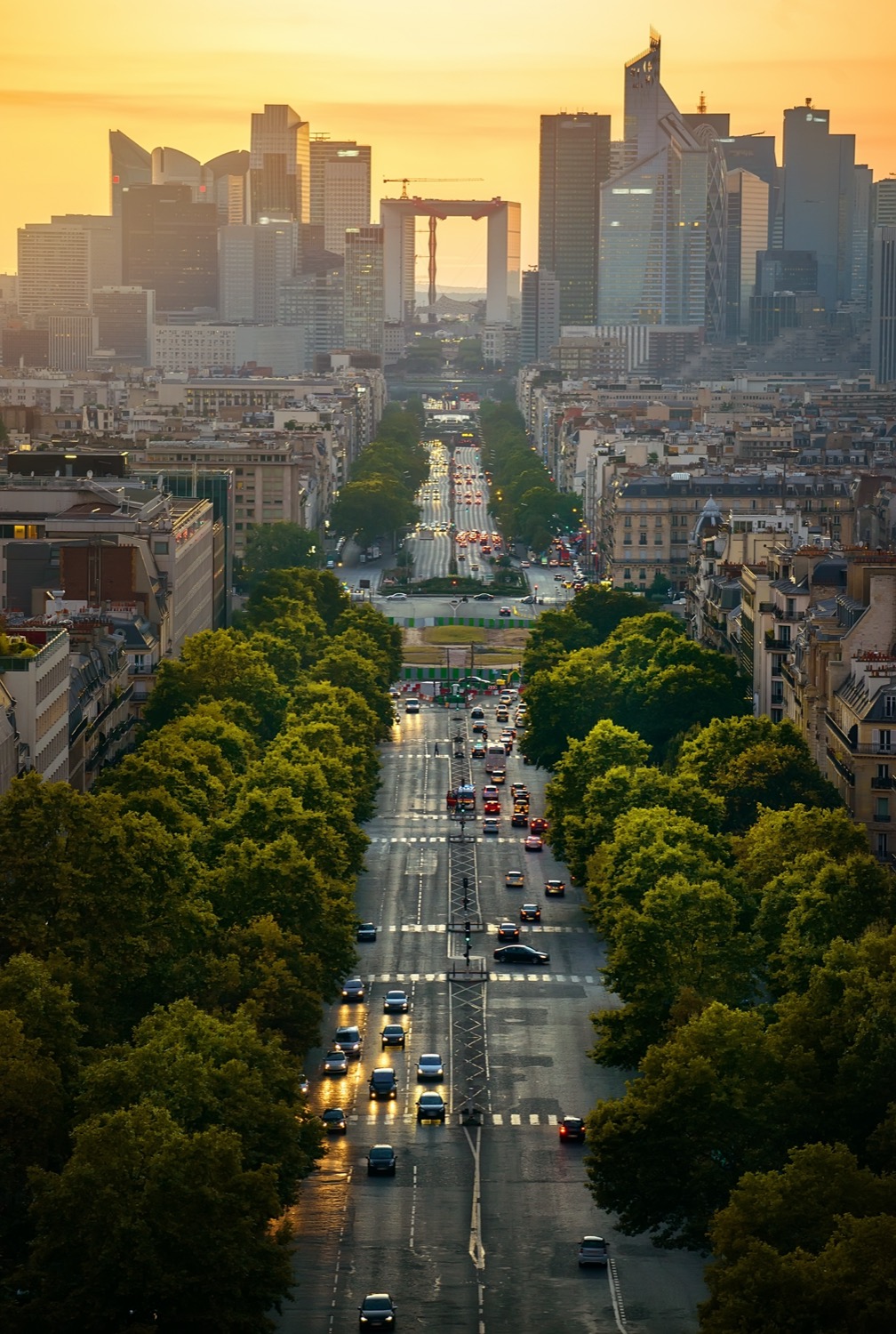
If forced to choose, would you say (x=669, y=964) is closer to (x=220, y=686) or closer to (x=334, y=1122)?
(x=334, y=1122)

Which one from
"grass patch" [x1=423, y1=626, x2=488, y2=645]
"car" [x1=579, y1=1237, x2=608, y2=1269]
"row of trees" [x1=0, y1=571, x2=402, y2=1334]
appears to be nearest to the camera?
"row of trees" [x1=0, y1=571, x2=402, y2=1334]

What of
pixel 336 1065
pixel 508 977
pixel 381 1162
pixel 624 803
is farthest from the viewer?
pixel 624 803

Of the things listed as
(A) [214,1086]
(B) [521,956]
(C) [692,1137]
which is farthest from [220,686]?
(C) [692,1137]

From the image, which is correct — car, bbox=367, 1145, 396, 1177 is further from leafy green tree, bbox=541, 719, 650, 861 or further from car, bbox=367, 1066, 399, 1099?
leafy green tree, bbox=541, 719, 650, 861

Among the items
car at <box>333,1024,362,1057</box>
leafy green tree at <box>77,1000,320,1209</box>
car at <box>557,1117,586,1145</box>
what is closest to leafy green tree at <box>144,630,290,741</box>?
car at <box>333,1024,362,1057</box>

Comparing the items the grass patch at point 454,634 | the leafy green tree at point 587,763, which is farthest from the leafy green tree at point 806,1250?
the grass patch at point 454,634

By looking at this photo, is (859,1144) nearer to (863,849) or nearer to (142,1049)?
(142,1049)

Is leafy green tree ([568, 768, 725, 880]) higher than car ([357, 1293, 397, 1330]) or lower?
higher

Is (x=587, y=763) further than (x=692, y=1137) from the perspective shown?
Yes
